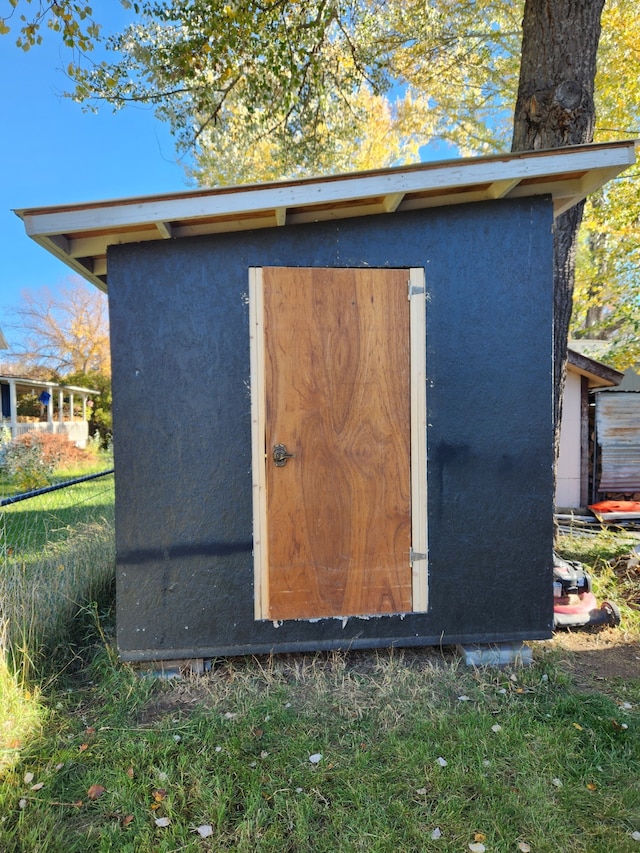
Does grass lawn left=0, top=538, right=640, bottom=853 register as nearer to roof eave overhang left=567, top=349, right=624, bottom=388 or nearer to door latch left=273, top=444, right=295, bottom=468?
door latch left=273, top=444, right=295, bottom=468

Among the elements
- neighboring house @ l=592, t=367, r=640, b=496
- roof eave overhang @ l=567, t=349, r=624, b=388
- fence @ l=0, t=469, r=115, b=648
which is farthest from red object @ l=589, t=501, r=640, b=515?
fence @ l=0, t=469, r=115, b=648

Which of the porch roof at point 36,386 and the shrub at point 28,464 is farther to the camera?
the porch roof at point 36,386

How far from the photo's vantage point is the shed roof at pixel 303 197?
2.49m

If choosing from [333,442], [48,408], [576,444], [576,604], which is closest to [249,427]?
[333,442]

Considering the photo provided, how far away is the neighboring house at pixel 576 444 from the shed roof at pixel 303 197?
22.7ft

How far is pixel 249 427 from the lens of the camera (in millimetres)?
2787

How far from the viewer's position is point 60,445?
13.7 m

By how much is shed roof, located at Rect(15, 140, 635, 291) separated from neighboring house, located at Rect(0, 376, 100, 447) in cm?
1449

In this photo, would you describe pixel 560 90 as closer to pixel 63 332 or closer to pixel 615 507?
pixel 615 507

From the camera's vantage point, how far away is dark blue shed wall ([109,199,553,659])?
2766mm

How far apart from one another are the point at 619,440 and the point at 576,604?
23.1 feet

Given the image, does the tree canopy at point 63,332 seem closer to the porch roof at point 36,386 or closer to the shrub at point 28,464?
the porch roof at point 36,386

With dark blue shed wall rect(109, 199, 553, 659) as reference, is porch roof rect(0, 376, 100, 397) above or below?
above

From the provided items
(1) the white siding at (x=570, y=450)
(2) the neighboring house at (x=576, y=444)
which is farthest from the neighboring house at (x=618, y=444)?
(1) the white siding at (x=570, y=450)
